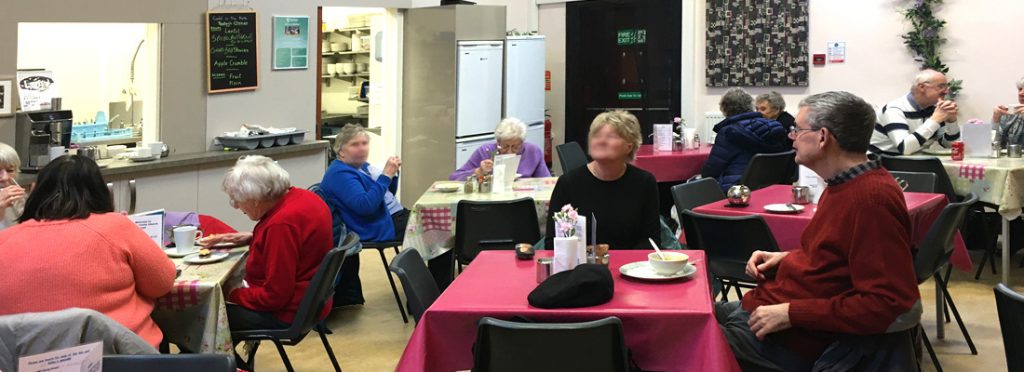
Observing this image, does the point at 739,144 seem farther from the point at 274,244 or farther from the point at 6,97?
the point at 6,97

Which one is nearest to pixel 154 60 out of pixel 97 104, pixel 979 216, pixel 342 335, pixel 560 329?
pixel 97 104

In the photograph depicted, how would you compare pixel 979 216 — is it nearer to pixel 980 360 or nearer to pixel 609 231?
pixel 980 360

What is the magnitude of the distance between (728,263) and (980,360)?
1362 millimetres

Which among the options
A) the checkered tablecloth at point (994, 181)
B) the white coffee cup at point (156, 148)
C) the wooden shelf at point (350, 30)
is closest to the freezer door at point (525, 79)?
the wooden shelf at point (350, 30)

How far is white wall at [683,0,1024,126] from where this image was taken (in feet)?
27.4

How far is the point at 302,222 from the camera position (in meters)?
4.13

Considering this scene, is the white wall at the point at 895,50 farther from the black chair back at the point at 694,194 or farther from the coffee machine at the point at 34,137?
the coffee machine at the point at 34,137

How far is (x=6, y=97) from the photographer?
6285 mm

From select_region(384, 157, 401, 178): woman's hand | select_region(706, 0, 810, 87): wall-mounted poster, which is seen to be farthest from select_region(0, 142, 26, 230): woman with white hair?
select_region(706, 0, 810, 87): wall-mounted poster

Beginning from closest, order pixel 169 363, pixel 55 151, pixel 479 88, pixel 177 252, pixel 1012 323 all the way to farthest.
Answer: pixel 169 363 < pixel 1012 323 < pixel 177 252 < pixel 55 151 < pixel 479 88

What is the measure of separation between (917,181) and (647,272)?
2.83m

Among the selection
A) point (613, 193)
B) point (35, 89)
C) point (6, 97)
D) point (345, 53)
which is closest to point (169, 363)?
point (613, 193)

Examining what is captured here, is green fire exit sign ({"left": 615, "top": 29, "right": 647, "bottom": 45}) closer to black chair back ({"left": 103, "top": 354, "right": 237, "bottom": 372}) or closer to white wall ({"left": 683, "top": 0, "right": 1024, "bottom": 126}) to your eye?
white wall ({"left": 683, "top": 0, "right": 1024, "bottom": 126})

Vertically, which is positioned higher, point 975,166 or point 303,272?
point 975,166
